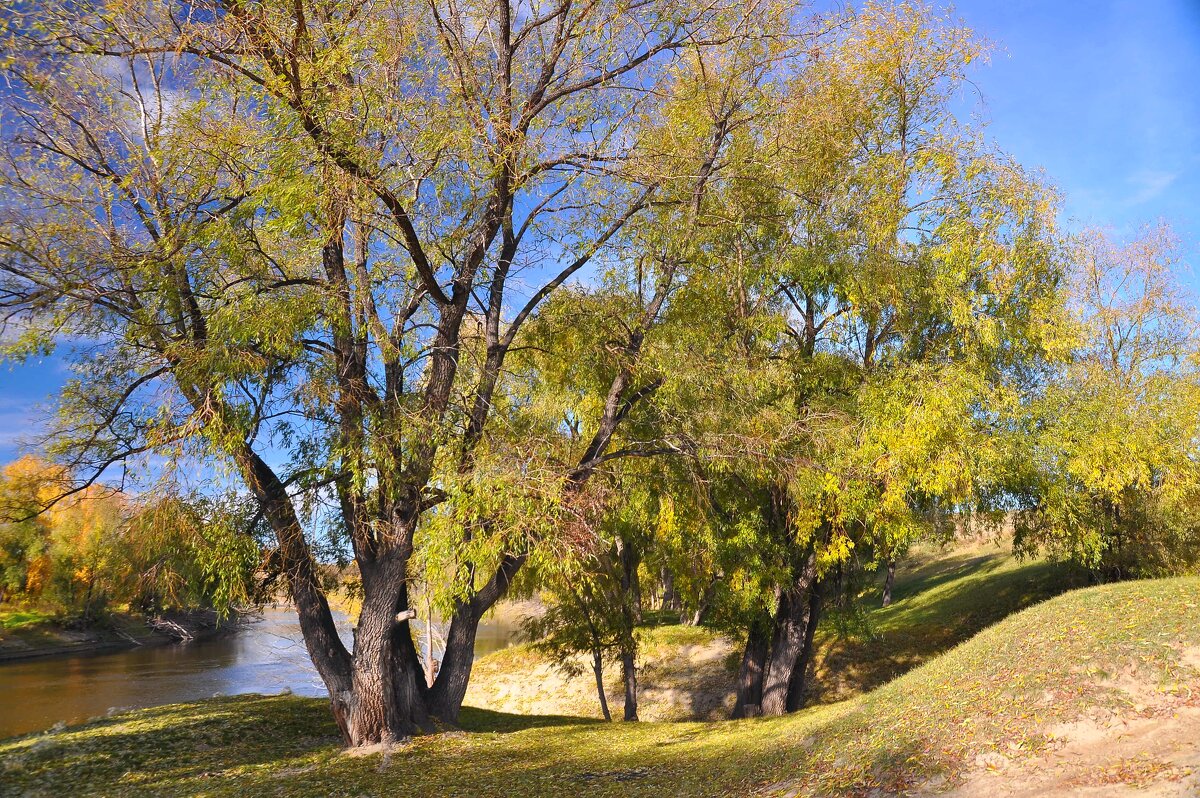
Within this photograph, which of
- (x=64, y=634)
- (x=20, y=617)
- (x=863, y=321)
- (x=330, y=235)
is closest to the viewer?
(x=330, y=235)

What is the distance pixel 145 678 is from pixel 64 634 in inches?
740

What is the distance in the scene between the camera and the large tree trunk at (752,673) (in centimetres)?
1709

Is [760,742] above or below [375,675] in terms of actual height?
below

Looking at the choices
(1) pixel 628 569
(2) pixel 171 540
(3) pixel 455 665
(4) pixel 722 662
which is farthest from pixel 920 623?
(2) pixel 171 540

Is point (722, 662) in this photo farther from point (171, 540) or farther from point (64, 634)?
point (64, 634)

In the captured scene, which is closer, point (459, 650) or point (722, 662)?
point (459, 650)

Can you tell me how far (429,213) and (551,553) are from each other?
578cm

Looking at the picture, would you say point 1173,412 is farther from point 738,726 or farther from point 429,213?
point 429,213

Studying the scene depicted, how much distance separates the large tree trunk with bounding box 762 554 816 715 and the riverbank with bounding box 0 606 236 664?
3352 centimetres

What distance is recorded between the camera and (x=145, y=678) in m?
30.2

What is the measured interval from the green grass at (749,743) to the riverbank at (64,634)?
31.6 m

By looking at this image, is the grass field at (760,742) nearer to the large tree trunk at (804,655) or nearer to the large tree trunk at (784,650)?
the large tree trunk at (784,650)

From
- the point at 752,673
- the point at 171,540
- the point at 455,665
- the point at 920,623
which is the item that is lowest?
the point at 920,623

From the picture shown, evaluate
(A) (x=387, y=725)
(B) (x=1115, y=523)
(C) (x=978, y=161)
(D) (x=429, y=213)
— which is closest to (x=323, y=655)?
(A) (x=387, y=725)
